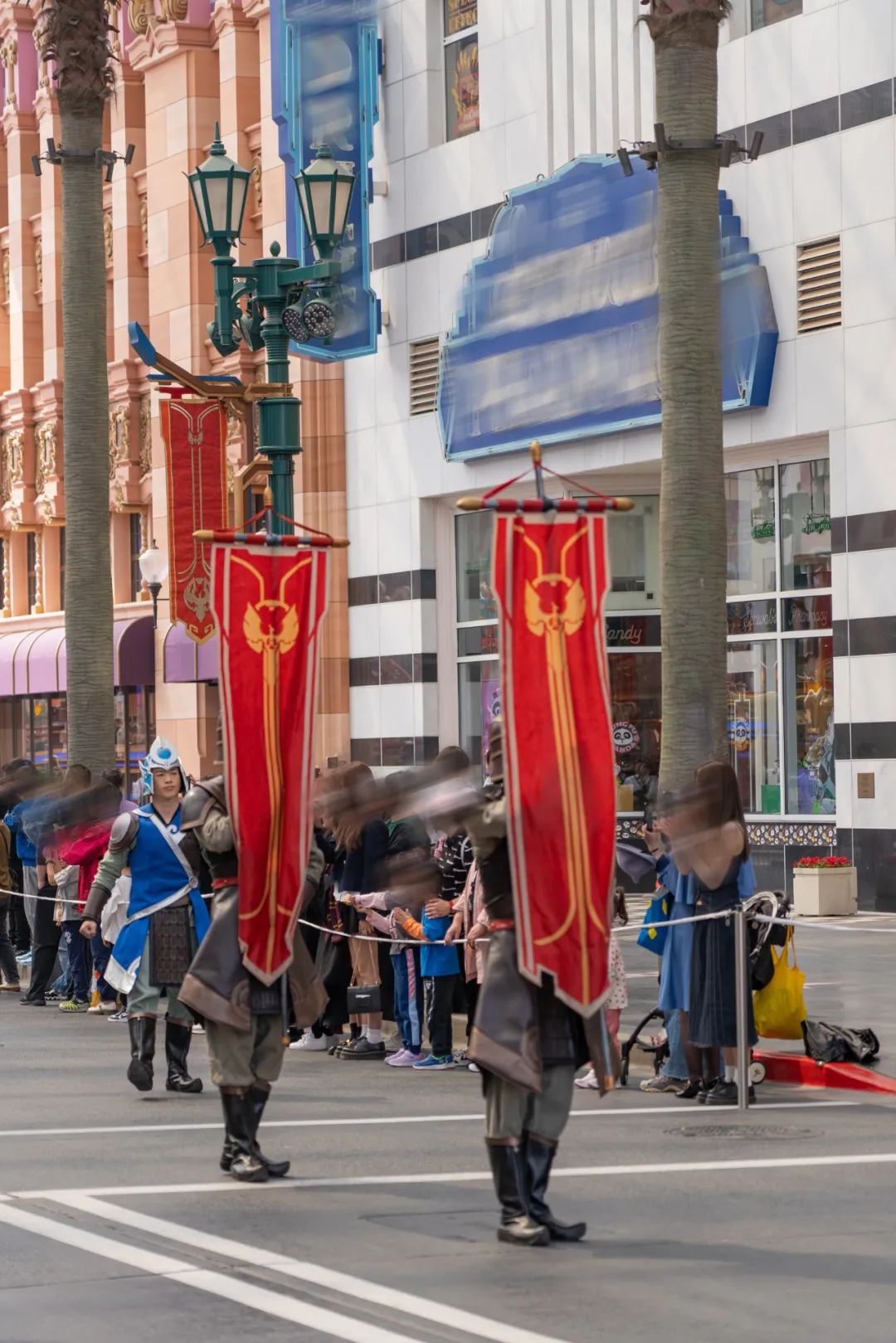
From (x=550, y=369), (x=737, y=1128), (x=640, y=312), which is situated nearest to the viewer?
(x=737, y=1128)

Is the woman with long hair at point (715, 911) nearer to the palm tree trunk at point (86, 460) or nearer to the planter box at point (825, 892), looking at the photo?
the palm tree trunk at point (86, 460)

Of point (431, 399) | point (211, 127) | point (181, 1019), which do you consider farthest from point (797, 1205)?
point (211, 127)

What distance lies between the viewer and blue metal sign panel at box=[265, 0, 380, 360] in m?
30.2

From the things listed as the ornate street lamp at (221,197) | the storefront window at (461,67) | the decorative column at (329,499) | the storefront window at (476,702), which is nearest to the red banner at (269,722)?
the ornate street lamp at (221,197)

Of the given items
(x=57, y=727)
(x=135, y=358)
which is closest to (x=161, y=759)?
(x=135, y=358)

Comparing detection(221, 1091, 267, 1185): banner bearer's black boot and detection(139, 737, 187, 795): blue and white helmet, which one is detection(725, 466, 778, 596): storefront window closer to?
detection(139, 737, 187, 795): blue and white helmet

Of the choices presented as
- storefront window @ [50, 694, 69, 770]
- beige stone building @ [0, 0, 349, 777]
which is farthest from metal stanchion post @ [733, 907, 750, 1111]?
storefront window @ [50, 694, 69, 770]

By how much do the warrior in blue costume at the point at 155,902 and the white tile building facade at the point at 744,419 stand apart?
11.0 meters

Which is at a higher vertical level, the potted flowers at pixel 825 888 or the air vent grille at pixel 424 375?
the air vent grille at pixel 424 375

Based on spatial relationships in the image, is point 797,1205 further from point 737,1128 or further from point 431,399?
point 431,399

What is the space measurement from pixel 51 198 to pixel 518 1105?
125ft

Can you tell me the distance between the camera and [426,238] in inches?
1173

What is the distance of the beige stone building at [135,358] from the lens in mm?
34781

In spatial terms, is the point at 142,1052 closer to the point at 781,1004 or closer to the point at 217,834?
the point at 217,834
